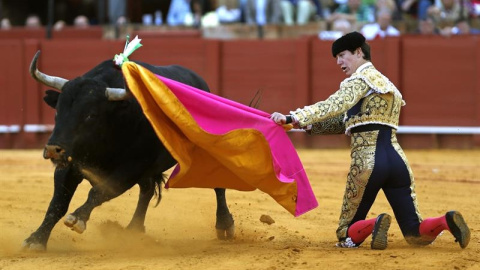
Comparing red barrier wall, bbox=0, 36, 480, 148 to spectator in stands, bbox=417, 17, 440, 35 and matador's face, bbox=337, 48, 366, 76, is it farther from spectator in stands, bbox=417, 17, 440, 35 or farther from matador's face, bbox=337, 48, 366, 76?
matador's face, bbox=337, 48, 366, 76

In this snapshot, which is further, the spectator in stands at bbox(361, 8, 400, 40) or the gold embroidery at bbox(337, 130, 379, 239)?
the spectator in stands at bbox(361, 8, 400, 40)

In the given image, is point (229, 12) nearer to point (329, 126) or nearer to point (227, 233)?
point (227, 233)

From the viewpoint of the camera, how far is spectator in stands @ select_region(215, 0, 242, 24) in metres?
12.0

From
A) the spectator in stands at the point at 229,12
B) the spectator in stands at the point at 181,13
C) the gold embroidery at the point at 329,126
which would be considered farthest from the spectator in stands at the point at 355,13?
the gold embroidery at the point at 329,126

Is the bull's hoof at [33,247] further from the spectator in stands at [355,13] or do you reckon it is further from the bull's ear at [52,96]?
the spectator in stands at [355,13]

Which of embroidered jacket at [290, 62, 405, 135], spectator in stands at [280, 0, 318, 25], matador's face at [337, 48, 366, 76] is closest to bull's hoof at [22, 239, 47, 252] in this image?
embroidered jacket at [290, 62, 405, 135]

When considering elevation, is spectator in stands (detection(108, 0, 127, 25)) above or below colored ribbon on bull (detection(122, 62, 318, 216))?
above

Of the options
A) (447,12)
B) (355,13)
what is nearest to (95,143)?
(355,13)

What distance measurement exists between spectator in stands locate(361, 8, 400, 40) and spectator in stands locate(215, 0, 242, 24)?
180 centimetres

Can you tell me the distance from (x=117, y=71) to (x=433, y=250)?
1990 millimetres

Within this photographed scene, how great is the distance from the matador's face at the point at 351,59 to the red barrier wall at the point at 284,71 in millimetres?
6453

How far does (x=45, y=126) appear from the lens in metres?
11.7

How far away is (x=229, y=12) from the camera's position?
39.7 feet

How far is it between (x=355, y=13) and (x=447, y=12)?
1.15 meters
